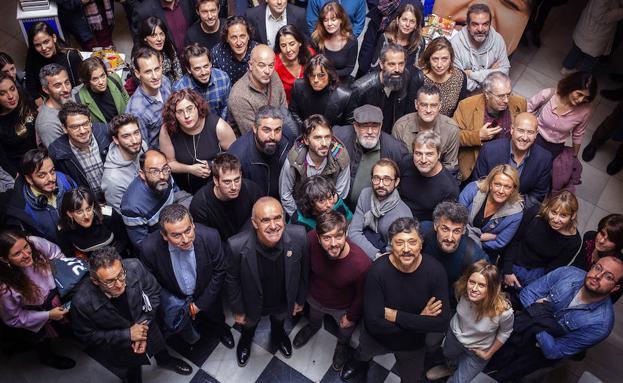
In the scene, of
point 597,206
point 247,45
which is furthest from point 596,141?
point 247,45

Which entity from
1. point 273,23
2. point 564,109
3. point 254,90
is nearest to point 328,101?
point 254,90

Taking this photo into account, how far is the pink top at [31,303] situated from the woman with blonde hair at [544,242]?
10.7 ft

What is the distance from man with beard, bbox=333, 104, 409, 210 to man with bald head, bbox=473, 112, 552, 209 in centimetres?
66

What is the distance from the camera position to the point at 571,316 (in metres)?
3.78

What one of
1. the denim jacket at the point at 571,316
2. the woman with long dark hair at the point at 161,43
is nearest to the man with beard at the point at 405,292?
the denim jacket at the point at 571,316

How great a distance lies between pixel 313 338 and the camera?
4715 mm

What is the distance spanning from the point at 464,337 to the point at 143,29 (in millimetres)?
3525

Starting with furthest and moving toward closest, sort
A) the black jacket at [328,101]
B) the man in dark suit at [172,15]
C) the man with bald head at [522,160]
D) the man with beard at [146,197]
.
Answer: the man in dark suit at [172,15] → the black jacket at [328,101] → the man with bald head at [522,160] → the man with beard at [146,197]

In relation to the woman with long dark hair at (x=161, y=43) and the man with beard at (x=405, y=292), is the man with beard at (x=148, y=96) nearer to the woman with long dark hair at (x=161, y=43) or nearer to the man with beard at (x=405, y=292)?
the woman with long dark hair at (x=161, y=43)

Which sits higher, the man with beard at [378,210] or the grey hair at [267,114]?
the grey hair at [267,114]

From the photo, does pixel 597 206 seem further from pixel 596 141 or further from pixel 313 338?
pixel 313 338

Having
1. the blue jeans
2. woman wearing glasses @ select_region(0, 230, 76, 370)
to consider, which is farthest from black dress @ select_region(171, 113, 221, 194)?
the blue jeans

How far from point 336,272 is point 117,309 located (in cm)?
143

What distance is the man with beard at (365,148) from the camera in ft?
14.0
